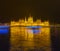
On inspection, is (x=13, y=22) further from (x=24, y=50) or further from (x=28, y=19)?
(x=24, y=50)

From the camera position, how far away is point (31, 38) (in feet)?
7.95

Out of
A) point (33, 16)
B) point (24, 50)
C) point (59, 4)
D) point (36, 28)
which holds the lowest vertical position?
point (24, 50)

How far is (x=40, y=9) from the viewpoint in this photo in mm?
2648

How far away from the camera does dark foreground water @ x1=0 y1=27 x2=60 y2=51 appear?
203 cm

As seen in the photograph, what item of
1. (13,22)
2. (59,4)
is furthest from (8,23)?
(59,4)

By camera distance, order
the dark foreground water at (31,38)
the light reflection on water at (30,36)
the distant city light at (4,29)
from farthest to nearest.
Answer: the distant city light at (4,29)
the light reflection on water at (30,36)
the dark foreground water at (31,38)

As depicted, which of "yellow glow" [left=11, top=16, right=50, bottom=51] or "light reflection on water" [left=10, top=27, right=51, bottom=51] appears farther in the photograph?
"yellow glow" [left=11, top=16, right=50, bottom=51]

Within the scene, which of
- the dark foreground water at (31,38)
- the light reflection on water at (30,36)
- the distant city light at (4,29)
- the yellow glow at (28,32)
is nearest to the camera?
the dark foreground water at (31,38)

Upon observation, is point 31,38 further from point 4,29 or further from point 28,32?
point 4,29

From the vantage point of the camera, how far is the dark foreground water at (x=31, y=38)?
203 centimetres

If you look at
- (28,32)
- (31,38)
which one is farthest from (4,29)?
(31,38)

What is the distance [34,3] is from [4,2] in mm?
428

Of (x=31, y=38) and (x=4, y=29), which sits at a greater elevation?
(x=4, y=29)

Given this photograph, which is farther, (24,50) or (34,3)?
(34,3)
